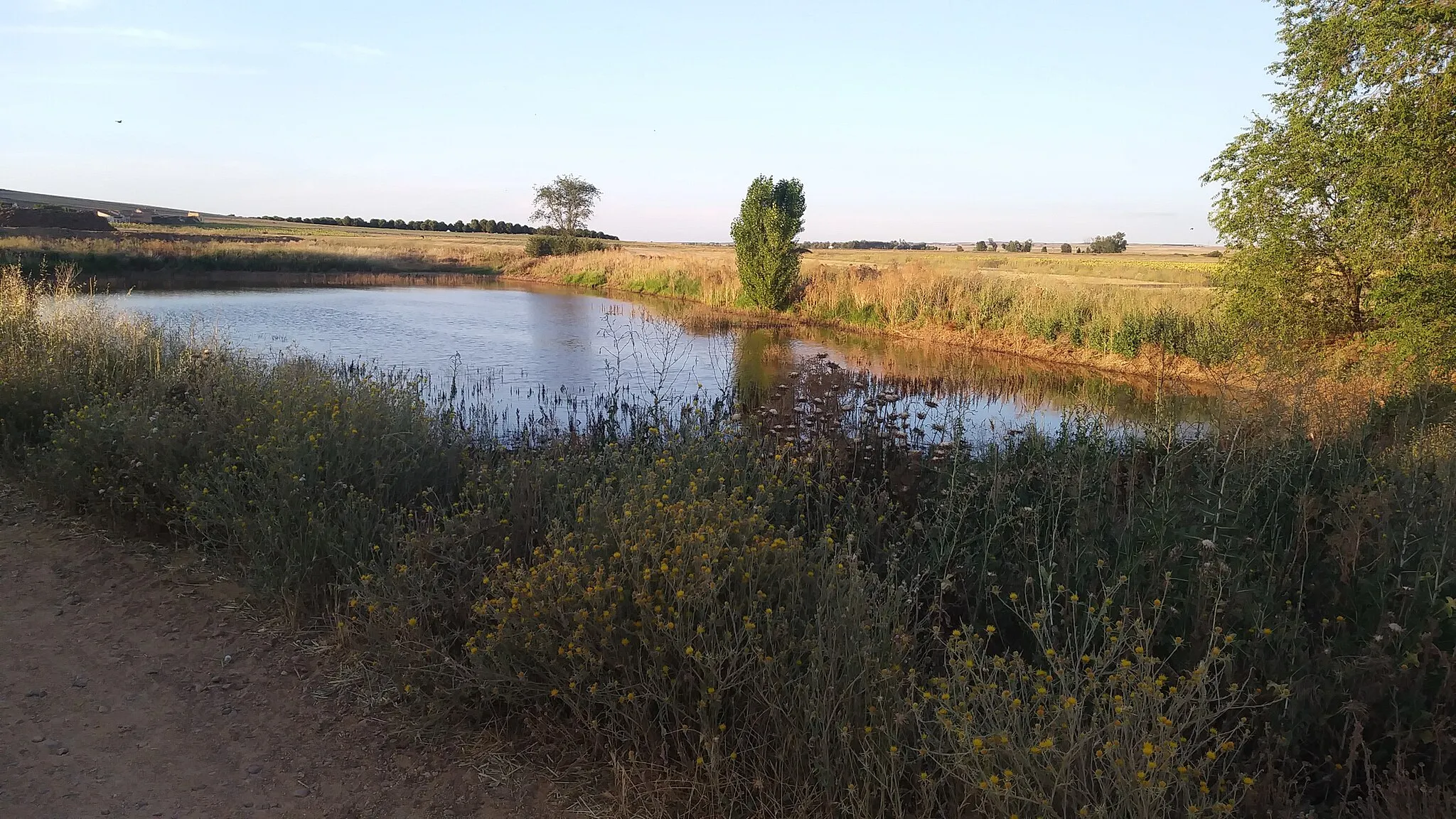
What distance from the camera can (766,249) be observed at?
25.5 meters

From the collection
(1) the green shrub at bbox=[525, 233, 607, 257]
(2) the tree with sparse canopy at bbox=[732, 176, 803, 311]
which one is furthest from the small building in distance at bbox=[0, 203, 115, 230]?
(2) the tree with sparse canopy at bbox=[732, 176, 803, 311]

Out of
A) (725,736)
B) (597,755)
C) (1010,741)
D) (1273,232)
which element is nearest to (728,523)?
(725,736)

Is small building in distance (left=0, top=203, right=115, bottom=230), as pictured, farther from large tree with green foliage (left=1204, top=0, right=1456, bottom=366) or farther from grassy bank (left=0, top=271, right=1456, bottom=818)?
large tree with green foliage (left=1204, top=0, right=1456, bottom=366)

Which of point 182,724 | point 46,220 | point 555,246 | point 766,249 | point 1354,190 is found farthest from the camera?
point 555,246

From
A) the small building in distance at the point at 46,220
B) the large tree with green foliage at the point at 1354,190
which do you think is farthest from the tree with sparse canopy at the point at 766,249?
the small building in distance at the point at 46,220

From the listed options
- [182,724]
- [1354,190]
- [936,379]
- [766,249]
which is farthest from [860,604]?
[766,249]

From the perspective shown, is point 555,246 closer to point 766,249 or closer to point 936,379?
point 766,249

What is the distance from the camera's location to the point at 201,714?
3441 mm

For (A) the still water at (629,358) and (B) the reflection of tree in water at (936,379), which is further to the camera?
(A) the still water at (629,358)

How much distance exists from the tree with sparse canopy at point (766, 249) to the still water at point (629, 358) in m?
2.48

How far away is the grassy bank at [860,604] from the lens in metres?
2.48

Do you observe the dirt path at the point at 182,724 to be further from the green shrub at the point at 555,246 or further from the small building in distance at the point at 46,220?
the small building in distance at the point at 46,220

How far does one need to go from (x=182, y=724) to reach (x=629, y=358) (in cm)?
1243

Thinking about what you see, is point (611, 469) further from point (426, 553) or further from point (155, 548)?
point (155, 548)
